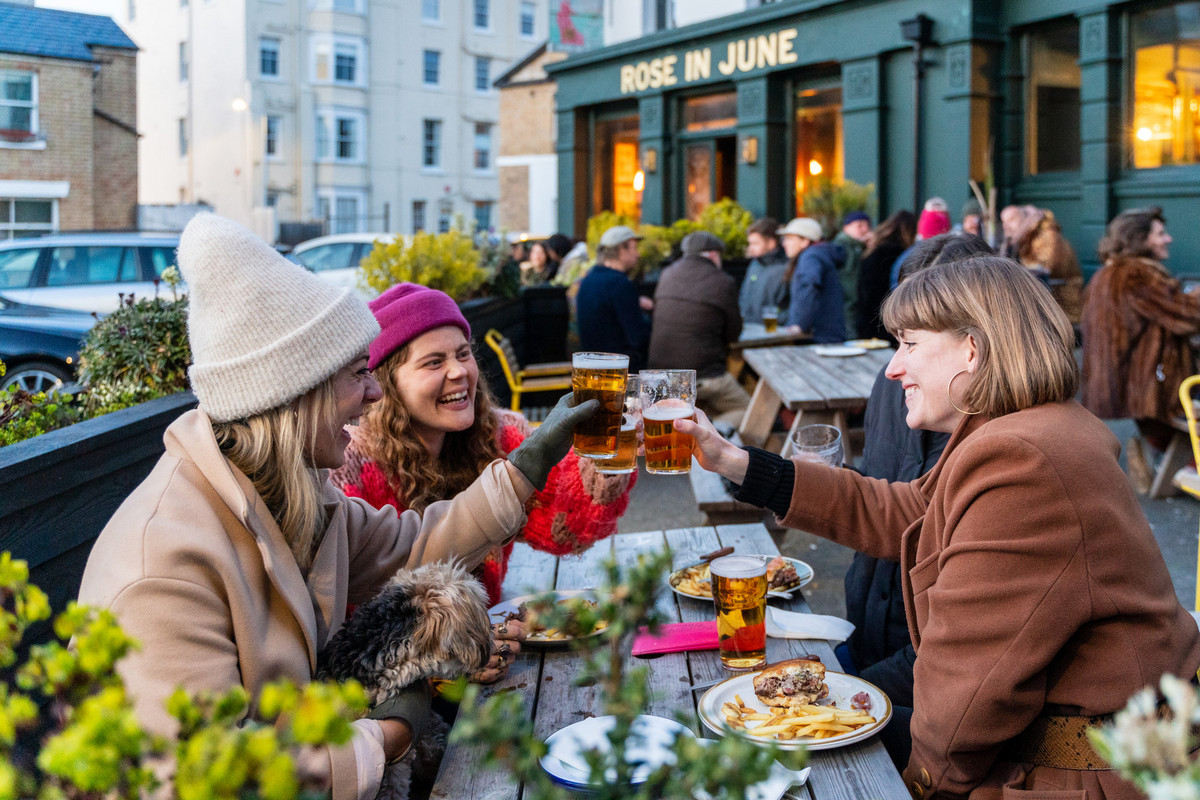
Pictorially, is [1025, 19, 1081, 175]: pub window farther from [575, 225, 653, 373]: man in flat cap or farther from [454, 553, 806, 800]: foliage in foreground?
[454, 553, 806, 800]: foliage in foreground

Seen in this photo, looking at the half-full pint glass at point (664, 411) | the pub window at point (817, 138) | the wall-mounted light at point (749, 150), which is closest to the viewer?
the half-full pint glass at point (664, 411)

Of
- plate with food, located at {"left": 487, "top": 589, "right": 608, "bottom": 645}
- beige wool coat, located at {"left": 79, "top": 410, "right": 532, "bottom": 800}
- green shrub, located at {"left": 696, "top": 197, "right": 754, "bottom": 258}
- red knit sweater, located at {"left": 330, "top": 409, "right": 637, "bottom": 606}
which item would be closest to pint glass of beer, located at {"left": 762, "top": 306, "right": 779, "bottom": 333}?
green shrub, located at {"left": 696, "top": 197, "right": 754, "bottom": 258}

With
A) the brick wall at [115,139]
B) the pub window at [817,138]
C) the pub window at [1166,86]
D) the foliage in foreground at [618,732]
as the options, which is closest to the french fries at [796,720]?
the foliage in foreground at [618,732]

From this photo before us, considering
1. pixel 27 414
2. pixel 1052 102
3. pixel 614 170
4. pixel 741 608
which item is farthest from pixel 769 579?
pixel 614 170

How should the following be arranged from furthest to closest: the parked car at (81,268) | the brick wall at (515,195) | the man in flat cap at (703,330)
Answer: the brick wall at (515,195)
the parked car at (81,268)
the man in flat cap at (703,330)

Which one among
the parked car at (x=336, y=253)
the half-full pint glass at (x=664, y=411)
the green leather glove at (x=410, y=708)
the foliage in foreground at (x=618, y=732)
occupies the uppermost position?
the parked car at (x=336, y=253)

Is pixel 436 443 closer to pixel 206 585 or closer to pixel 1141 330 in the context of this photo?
pixel 206 585

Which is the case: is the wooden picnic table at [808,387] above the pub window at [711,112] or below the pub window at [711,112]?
below

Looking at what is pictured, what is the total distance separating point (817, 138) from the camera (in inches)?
690

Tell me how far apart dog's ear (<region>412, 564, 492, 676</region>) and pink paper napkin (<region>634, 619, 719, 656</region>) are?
540mm

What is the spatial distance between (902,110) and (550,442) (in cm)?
1424

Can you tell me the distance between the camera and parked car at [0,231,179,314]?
1085 centimetres

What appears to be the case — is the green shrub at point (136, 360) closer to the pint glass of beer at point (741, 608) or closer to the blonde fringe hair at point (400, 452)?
the blonde fringe hair at point (400, 452)

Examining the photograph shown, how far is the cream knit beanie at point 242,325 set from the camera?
2023mm
